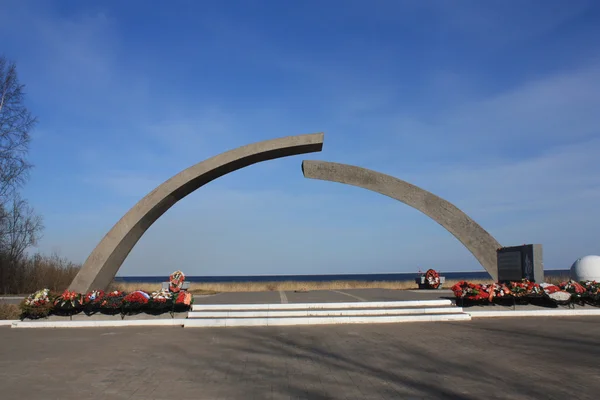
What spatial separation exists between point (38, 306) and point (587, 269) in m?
18.8

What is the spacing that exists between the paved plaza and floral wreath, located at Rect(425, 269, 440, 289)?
11.6 m

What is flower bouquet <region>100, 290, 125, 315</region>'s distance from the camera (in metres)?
12.0

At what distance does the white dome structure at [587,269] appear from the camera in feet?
60.2

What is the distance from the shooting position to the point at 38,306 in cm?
1174

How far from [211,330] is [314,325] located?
7.99ft

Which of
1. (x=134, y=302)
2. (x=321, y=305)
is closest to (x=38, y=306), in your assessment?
(x=134, y=302)

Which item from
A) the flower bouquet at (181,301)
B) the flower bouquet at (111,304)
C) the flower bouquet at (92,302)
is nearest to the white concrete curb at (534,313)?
the flower bouquet at (181,301)

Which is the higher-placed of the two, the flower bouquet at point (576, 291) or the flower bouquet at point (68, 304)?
the flower bouquet at point (576, 291)

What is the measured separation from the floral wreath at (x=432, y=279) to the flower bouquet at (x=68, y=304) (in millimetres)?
15716

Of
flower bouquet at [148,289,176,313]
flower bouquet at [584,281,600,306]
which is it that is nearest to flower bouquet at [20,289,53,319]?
flower bouquet at [148,289,176,313]

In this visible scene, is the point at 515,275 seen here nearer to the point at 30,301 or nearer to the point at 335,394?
the point at 335,394

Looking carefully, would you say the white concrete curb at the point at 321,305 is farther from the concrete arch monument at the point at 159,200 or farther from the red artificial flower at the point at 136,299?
the concrete arch monument at the point at 159,200

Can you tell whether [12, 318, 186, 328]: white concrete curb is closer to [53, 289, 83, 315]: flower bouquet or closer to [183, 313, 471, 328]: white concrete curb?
[53, 289, 83, 315]: flower bouquet

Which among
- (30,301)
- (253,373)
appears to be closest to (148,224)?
(30,301)
